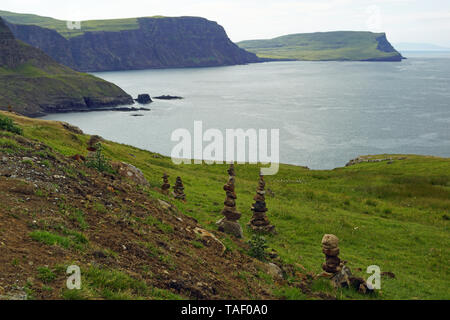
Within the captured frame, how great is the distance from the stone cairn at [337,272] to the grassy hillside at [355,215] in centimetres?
51

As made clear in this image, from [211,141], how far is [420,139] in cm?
6001

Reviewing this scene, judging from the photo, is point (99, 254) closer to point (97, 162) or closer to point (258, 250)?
point (258, 250)

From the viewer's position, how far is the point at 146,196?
22.0m

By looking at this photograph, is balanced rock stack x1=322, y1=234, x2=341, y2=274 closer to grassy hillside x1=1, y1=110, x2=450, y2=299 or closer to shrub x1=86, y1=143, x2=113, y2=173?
grassy hillside x1=1, y1=110, x2=450, y2=299

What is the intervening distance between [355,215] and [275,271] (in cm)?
1996

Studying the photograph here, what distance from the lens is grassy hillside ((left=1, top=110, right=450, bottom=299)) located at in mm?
20406

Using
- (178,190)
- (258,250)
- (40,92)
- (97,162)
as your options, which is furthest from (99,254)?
(40,92)

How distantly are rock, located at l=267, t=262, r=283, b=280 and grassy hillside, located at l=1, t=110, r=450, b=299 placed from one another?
0.55 meters

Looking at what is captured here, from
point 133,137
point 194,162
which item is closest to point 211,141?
point 133,137

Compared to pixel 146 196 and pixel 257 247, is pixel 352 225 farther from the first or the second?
pixel 146 196

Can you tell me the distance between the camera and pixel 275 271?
58.3 feet

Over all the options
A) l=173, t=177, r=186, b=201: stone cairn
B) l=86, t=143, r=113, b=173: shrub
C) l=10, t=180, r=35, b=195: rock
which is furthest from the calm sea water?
l=10, t=180, r=35, b=195: rock

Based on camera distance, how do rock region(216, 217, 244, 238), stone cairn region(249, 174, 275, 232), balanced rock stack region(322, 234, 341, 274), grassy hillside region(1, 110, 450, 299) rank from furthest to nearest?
stone cairn region(249, 174, 275, 232), rock region(216, 217, 244, 238), grassy hillside region(1, 110, 450, 299), balanced rock stack region(322, 234, 341, 274)

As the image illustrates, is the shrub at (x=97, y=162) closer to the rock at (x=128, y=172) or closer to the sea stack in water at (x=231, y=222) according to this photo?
the rock at (x=128, y=172)
